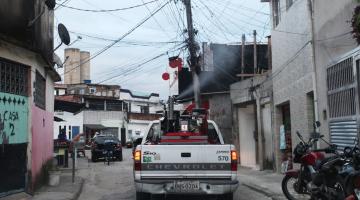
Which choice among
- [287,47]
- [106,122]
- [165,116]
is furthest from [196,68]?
[106,122]

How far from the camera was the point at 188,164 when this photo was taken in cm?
1016

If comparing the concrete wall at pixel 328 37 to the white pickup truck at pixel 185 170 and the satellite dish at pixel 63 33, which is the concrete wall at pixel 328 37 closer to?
the white pickup truck at pixel 185 170

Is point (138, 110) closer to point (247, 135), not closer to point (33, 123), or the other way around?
point (247, 135)

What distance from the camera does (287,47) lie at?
17.8 m

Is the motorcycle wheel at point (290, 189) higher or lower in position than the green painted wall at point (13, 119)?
lower

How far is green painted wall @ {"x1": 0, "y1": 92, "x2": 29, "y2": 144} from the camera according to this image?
11219mm

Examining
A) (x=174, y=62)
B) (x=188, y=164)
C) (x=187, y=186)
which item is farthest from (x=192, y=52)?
(x=187, y=186)

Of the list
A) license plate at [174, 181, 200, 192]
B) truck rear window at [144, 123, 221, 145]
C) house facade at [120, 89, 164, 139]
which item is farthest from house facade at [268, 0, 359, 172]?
house facade at [120, 89, 164, 139]

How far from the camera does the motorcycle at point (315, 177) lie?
29.1 feet

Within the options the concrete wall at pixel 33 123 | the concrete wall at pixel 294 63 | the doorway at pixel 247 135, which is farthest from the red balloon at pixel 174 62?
the concrete wall at pixel 33 123

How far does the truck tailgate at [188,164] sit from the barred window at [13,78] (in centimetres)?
364

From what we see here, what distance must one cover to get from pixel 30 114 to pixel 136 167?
385 centimetres

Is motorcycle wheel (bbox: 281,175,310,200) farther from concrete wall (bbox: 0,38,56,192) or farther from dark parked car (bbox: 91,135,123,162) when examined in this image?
dark parked car (bbox: 91,135,123,162)

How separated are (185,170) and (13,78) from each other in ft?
15.4
